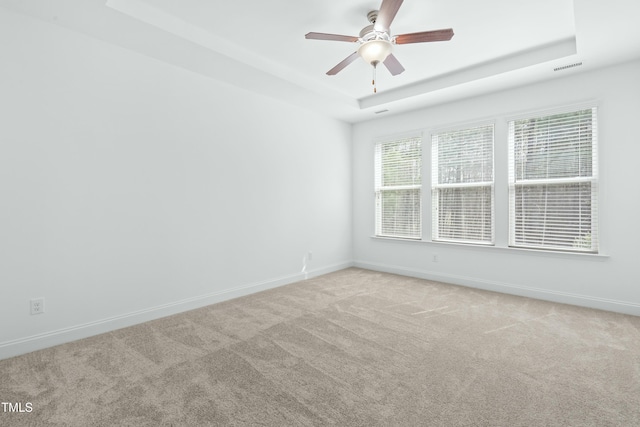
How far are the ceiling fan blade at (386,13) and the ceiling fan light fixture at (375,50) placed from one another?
0.42 feet

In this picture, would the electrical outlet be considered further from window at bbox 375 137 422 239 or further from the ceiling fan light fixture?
window at bbox 375 137 422 239

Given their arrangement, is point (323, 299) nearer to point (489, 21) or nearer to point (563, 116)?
point (489, 21)

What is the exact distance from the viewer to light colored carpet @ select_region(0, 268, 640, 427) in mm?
1742

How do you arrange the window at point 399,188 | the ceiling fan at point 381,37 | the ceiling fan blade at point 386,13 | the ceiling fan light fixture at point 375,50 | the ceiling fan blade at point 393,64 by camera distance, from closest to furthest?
1. the ceiling fan blade at point 386,13
2. the ceiling fan at point 381,37
3. the ceiling fan light fixture at point 375,50
4. the ceiling fan blade at point 393,64
5. the window at point 399,188

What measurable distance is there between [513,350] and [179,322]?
311 centimetres

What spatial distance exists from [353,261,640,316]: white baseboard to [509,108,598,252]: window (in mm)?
562

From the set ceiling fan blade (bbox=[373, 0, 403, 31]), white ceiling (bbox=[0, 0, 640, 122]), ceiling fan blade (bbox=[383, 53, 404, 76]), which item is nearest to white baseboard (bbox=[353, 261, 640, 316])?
white ceiling (bbox=[0, 0, 640, 122])

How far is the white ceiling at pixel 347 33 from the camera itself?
2520mm

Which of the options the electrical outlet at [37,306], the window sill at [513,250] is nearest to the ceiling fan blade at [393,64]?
the window sill at [513,250]

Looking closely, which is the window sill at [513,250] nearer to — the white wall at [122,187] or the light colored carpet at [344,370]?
the light colored carpet at [344,370]

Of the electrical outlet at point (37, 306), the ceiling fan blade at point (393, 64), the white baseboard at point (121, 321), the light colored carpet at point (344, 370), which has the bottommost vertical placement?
the light colored carpet at point (344, 370)

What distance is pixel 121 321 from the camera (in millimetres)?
2963

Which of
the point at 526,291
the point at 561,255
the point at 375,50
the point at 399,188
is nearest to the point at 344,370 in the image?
the point at 375,50

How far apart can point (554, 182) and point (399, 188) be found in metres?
2.12
